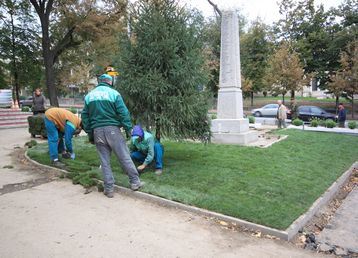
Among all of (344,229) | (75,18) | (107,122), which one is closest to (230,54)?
(107,122)

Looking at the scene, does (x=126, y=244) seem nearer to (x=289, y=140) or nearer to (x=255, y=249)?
(x=255, y=249)

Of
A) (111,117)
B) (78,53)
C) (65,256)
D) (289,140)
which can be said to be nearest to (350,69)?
(289,140)

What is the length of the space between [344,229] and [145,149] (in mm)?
3749

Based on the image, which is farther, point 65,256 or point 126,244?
point 126,244

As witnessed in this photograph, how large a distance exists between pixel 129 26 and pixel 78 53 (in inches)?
926

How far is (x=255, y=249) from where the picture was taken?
3.82 meters

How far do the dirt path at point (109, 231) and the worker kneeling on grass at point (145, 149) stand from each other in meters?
1.15

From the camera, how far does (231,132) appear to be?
10820 mm

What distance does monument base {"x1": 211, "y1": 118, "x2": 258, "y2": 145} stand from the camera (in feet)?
34.3

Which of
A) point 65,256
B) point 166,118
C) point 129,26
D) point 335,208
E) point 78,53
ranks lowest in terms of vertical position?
point 335,208

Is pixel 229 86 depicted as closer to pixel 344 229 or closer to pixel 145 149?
pixel 145 149

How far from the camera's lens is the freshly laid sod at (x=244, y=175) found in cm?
487

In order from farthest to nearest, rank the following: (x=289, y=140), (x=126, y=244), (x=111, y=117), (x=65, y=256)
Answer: (x=289, y=140)
(x=111, y=117)
(x=126, y=244)
(x=65, y=256)

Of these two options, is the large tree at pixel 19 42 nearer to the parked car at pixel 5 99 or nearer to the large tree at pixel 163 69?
the parked car at pixel 5 99
